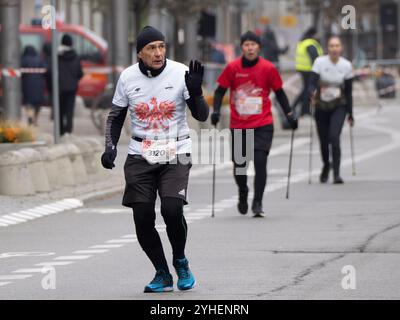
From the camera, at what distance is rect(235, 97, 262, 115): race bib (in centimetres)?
1708

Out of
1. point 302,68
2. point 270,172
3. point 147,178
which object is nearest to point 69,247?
point 147,178

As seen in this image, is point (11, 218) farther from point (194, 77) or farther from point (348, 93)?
point (194, 77)

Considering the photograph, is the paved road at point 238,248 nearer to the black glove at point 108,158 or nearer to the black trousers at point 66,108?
the black glove at point 108,158

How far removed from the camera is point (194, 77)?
11.2m

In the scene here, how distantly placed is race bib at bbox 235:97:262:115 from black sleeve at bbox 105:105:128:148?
5.44 metres

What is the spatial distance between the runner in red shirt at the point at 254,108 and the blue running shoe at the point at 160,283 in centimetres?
571

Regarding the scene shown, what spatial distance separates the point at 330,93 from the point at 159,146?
33.4 feet

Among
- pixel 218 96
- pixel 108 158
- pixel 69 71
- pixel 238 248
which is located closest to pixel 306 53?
pixel 69 71

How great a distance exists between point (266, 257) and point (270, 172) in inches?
417

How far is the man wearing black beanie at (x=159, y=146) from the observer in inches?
444

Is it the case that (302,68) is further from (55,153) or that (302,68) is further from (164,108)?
(164,108)

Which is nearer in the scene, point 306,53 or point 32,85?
point 306,53

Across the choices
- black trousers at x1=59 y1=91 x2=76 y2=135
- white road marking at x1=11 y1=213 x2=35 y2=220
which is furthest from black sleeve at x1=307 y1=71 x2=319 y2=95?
black trousers at x1=59 y1=91 x2=76 y2=135

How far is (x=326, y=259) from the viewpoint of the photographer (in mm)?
12938
